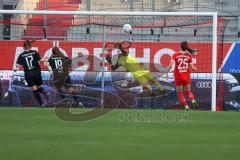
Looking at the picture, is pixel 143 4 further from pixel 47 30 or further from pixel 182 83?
pixel 182 83

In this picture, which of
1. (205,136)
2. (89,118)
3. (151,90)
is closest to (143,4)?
(151,90)

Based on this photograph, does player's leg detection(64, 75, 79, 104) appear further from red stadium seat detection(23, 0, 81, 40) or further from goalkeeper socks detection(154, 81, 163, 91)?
red stadium seat detection(23, 0, 81, 40)

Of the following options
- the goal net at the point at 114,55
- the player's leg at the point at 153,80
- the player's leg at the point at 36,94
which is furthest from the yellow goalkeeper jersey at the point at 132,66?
the player's leg at the point at 36,94

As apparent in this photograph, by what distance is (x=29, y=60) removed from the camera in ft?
56.1

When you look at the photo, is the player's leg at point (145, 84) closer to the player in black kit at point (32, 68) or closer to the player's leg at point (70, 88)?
the player's leg at point (70, 88)

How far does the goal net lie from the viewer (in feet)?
60.1

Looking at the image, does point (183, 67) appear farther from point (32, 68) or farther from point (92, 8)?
point (92, 8)

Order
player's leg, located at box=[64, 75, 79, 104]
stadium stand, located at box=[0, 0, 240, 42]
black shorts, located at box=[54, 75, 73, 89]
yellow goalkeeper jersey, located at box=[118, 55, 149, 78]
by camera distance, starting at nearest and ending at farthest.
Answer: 1. player's leg, located at box=[64, 75, 79, 104]
2. yellow goalkeeper jersey, located at box=[118, 55, 149, 78]
3. black shorts, located at box=[54, 75, 73, 89]
4. stadium stand, located at box=[0, 0, 240, 42]

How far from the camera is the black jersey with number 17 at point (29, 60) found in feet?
55.9

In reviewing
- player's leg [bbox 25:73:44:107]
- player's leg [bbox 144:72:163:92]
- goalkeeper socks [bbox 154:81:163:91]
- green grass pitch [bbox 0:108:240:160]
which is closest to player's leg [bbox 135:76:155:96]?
player's leg [bbox 144:72:163:92]

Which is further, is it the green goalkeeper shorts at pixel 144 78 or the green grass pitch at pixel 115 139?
the green goalkeeper shorts at pixel 144 78

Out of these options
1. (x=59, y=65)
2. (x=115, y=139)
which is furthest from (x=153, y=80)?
(x=115, y=139)

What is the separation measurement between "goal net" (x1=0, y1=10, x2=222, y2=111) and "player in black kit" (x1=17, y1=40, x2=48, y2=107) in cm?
119

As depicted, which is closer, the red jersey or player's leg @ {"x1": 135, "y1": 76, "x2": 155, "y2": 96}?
the red jersey
